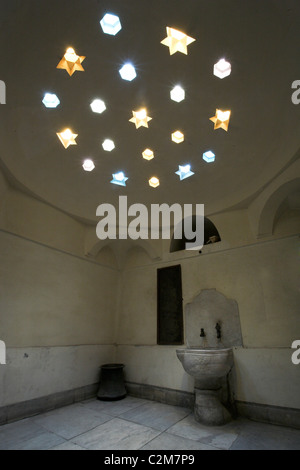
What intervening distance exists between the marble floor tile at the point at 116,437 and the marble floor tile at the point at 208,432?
0.39 metres

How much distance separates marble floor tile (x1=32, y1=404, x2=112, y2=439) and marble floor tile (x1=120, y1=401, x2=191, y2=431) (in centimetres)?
46

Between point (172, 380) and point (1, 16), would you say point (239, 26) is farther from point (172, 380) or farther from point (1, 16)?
point (172, 380)

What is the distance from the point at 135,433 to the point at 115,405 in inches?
57.8

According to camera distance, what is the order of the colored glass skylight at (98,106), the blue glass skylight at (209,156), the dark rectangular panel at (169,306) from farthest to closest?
the dark rectangular panel at (169,306)
the blue glass skylight at (209,156)
the colored glass skylight at (98,106)

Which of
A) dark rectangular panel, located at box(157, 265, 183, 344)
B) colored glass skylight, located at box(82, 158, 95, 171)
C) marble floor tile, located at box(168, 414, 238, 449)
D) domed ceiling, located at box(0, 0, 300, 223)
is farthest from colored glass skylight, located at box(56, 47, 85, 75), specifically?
marble floor tile, located at box(168, 414, 238, 449)

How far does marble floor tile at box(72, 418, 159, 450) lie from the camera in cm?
271

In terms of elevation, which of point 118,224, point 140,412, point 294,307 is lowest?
point 140,412

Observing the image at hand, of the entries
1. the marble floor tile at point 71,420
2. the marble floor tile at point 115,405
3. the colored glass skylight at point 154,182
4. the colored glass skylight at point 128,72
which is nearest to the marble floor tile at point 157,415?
the marble floor tile at point 115,405

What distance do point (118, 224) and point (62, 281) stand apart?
1.91 m

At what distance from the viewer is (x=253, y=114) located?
340cm

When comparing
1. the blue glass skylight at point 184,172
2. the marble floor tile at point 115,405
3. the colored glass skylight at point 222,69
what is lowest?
the marble floor tile at point 115,405

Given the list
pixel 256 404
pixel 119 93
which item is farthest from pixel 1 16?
pixel 256 404

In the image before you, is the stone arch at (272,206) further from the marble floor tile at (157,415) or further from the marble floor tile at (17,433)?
the marble floor tile at (17,433)

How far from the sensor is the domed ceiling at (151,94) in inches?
95.9
